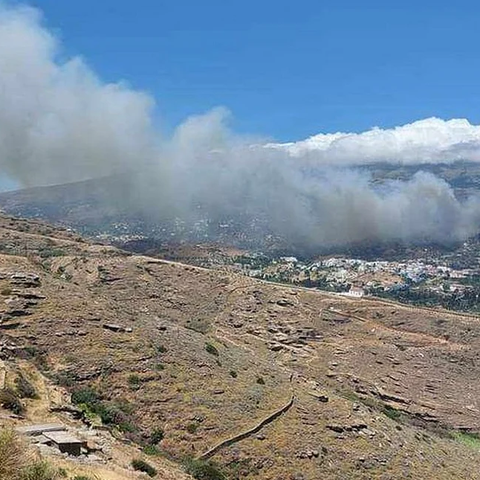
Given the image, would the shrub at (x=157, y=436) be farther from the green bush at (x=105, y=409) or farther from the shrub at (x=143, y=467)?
the shrub at (x=143, y=467)

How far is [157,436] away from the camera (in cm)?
2711

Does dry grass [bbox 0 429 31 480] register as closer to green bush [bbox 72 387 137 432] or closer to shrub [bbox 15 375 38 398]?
shrub [bbox 15 375 38 398]

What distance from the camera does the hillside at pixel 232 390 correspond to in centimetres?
2724

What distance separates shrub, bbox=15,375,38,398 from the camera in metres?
22.8

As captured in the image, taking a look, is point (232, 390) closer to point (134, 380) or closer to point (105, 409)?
point (134, 380)

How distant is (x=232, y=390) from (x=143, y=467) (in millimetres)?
12835

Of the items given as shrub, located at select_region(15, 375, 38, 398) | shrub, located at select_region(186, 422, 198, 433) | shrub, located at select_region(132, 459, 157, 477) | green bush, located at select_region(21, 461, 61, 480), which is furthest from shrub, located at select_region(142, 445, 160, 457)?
green bush, located at select_region(21, 461, 61, 480)

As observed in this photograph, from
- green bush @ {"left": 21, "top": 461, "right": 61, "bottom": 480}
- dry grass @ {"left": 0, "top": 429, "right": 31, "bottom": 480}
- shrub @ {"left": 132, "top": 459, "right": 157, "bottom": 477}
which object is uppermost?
dry grass @ {"left": 0, "top": 429, "right": 31, "bottom": 480}

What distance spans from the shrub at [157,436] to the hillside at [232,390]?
15 centimetres

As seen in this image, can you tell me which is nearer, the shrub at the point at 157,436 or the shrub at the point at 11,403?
→ the shrub at the point at 11,403

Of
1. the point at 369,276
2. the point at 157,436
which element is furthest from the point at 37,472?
the point at 369,276

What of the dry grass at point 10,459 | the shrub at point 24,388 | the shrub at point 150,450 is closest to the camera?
the dry grass at point 10,459

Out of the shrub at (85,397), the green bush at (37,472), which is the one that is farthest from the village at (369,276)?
the green bush at (37,472)

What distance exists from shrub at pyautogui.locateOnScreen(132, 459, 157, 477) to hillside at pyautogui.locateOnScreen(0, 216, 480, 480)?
0.38m
